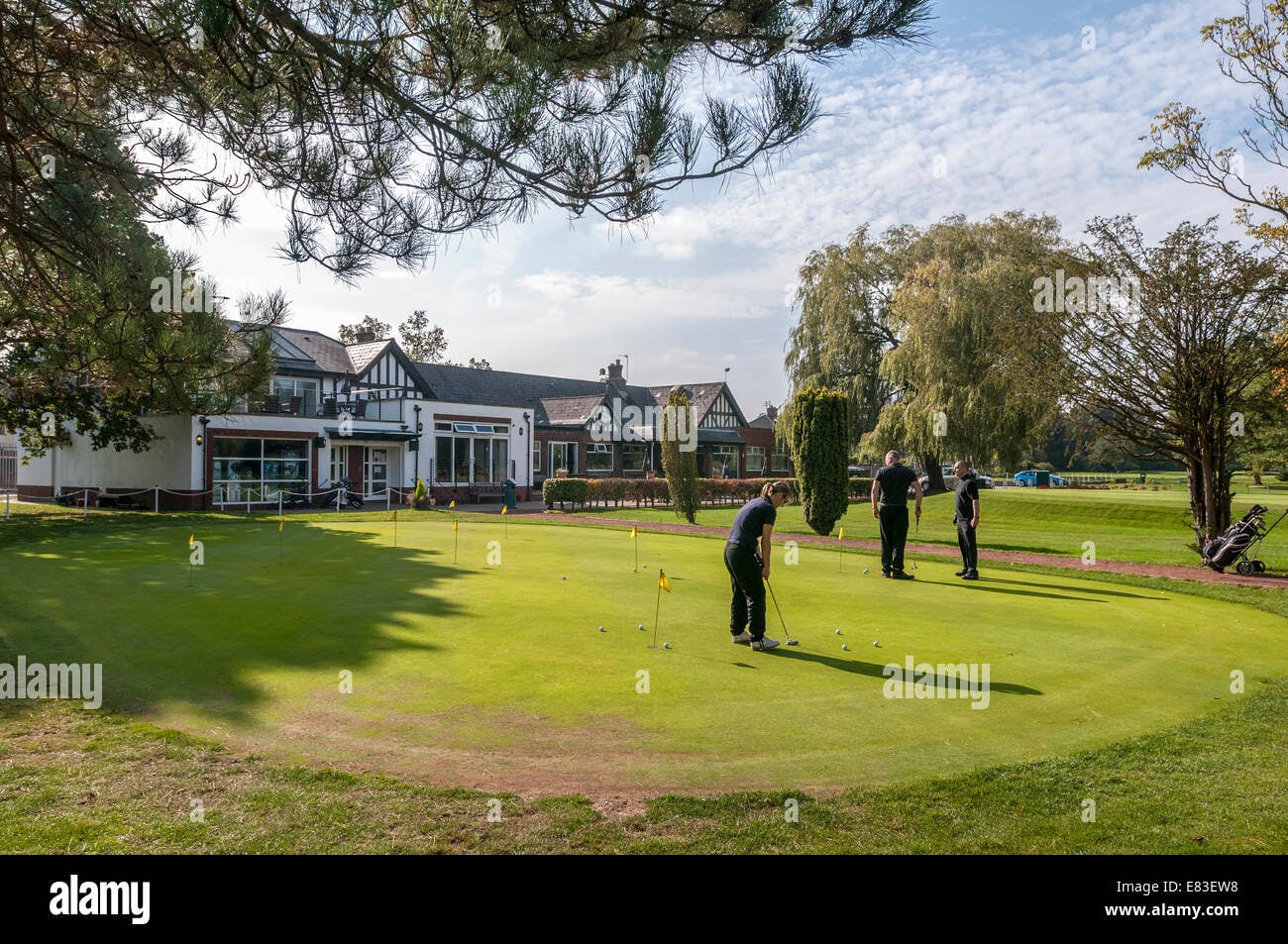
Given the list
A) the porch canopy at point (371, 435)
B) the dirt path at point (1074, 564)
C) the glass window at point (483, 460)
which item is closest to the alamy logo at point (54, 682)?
the dirt path at point (1074, 564)

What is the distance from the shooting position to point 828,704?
646 cm

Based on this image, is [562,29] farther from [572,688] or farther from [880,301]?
[880,301]

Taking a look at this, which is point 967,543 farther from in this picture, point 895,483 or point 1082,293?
point 1082,293

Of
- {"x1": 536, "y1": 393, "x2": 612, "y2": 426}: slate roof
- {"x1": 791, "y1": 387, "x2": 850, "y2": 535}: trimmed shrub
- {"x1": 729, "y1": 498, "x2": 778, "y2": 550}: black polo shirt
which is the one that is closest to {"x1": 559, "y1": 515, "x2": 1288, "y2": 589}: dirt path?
{"x1": 791, "y1": 387, "x2": 850, "y2": 535}: trimmed shrub

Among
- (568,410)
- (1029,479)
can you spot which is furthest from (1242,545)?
(1029,479)

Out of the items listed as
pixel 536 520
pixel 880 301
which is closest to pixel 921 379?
pixel 880 301

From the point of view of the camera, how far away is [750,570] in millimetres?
8539

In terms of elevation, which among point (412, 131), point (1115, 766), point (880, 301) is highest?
point (880, 301)

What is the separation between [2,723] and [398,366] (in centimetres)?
3601

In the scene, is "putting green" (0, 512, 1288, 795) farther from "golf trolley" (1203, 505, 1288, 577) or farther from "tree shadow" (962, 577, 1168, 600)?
"golf trolley" (1203, 505, 1288, 577)

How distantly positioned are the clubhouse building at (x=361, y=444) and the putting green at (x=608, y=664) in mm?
15419

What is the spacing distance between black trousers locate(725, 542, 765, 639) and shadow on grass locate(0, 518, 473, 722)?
10.9ft

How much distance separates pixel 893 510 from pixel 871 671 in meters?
6.98
